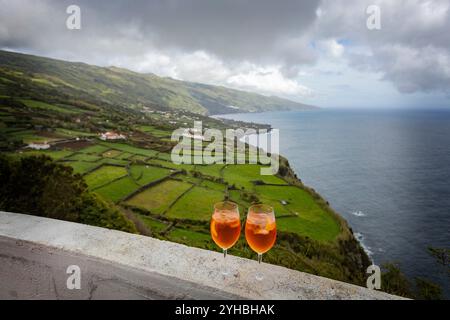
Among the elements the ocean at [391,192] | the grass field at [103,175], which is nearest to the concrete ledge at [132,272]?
the grass field at [103,175]

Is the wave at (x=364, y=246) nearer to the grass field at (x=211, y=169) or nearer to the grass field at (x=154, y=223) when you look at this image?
the grass field at (x=211, y=169)

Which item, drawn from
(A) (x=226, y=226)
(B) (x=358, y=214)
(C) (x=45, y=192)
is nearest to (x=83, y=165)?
(C) (x=45, y=192)

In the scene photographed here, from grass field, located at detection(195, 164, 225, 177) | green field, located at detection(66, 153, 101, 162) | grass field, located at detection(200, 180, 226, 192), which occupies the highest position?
green field, located at detection(66, 153, 101, 162)

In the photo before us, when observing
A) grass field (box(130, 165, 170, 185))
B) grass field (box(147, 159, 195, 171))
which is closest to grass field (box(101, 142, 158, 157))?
grass field (box(147, 159, 195, 171))

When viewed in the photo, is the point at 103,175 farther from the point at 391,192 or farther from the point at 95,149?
the point at 391,192

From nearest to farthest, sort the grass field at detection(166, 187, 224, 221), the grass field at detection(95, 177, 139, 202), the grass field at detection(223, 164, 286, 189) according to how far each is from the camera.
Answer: the grass field at detection(166, 187, 224, 221) < the grass field at detection(95, 177, 139, 202) < the grass field at detection(223, 164, 286, 189)

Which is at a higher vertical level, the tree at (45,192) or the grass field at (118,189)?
the tree at (45,192)

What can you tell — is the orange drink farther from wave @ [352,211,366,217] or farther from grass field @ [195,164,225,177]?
wave @ [352,211,366,217]
